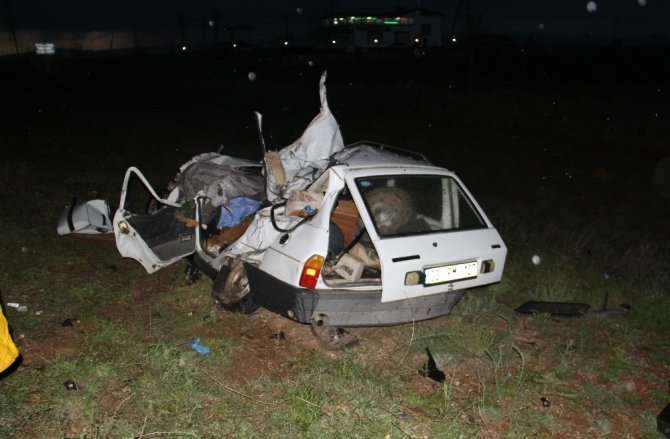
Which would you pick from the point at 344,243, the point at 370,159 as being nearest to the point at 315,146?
the point at 370,159

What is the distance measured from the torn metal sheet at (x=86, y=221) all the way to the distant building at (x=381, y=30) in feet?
155

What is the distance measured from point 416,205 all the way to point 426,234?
1.43 ft

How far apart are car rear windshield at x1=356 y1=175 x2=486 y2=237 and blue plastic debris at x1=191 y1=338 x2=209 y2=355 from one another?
165 centimetres

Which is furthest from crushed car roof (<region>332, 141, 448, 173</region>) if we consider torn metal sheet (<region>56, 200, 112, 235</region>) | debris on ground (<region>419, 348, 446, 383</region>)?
torn metal sheet (<region>56, 200, 112, 235</region>)

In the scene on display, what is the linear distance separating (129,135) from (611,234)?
488 inches

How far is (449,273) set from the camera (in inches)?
165

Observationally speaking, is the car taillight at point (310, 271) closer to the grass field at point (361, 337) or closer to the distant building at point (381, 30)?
the grass field at point (361, 337)

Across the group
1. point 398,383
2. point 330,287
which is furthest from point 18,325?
point 398,383

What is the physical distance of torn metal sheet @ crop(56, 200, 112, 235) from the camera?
21.7 ft

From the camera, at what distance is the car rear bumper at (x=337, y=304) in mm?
4008

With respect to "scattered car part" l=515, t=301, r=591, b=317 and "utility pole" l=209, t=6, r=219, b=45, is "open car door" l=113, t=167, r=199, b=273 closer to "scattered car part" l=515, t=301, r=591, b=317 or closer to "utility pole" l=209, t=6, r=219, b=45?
"scattered car part" l=515, t=301, r=591, b=317

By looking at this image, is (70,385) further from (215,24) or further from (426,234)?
(215,24)

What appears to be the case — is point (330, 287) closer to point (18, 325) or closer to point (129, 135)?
point (18, 325)

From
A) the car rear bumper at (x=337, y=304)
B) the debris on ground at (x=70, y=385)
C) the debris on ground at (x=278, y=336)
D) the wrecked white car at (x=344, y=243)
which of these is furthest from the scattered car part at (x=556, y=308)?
the debris on ground at (x=70, y=385)
